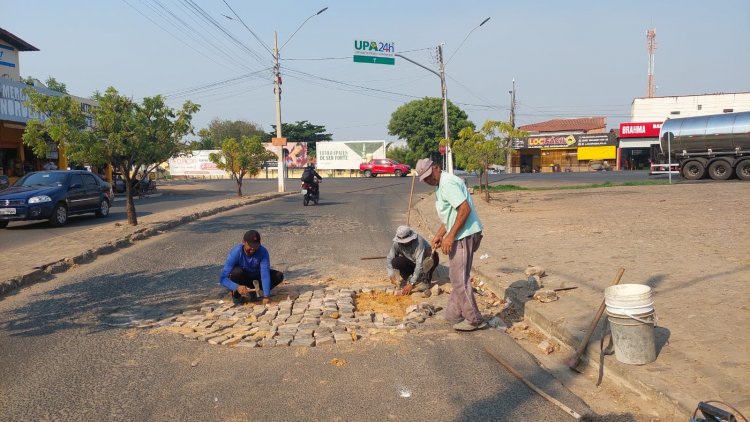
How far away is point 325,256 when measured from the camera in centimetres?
1112

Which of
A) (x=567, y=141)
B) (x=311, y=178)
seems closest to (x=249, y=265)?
(x=311, y=178)

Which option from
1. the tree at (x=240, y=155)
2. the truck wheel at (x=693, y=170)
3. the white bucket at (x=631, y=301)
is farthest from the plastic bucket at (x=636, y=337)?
the truck wheel at (x=693, y=170)

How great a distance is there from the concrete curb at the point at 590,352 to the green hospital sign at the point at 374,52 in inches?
824

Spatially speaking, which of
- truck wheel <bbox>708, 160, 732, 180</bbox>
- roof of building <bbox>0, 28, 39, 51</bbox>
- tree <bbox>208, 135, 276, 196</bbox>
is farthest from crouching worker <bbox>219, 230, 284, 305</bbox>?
roof of building <bbox>0, 28, 39, 51</bbox>

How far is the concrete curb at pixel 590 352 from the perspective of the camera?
4129 millimetres

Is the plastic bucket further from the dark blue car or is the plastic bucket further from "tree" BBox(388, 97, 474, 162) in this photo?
"tree" BBox(388, 97, 474, 162)

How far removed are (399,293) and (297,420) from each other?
3.84 m

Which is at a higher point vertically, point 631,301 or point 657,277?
point 631,301

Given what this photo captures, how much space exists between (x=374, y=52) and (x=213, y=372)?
24.8 m

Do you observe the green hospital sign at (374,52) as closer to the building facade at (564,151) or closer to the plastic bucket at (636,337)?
the plastic bucket at (636,337)

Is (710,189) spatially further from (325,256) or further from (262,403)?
(262,403)

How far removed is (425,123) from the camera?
233ft

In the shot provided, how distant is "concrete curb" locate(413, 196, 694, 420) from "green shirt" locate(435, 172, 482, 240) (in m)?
1.23

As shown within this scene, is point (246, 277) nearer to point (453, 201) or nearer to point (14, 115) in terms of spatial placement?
point (453, 201)
